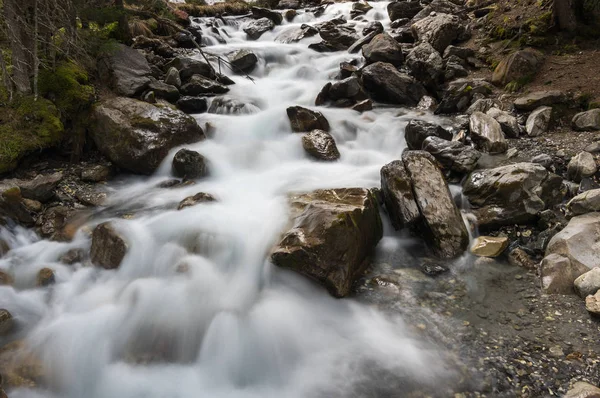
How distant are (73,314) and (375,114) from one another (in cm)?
811

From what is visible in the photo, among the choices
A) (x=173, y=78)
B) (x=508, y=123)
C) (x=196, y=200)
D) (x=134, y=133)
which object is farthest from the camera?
(x=173, y=78)

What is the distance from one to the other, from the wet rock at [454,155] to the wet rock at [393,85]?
3830mm

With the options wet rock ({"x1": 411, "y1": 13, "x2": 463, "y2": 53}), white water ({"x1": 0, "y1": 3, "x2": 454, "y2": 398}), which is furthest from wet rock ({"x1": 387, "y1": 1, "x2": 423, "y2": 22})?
white water ({"x1": 0, "y1": 3, "x2": 454, "y2": 398})

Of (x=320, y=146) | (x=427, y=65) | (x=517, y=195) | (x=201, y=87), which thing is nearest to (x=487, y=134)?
(x=517, y=195)

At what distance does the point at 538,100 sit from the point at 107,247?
882cm

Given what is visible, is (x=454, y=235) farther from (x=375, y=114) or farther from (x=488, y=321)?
(x=375, y=114)

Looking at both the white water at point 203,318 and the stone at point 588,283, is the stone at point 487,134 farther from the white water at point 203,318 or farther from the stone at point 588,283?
the stone at point 588,283

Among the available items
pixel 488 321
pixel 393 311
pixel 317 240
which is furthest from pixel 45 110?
pixel 488 321

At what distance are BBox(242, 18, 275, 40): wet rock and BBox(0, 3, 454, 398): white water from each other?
12734 mm

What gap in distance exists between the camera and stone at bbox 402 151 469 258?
17.1 feet

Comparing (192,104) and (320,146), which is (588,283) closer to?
(320,146)

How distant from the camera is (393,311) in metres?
4.38

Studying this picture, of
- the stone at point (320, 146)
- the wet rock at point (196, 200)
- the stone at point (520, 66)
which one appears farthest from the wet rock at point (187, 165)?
the stone at point (520, 66)

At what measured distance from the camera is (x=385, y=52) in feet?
38.6
